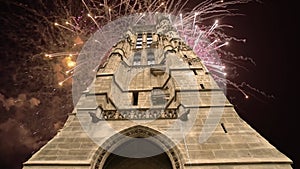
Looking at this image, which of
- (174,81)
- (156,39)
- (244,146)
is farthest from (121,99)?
(156,39)

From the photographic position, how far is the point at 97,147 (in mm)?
11789

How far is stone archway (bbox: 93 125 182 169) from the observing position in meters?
11.8

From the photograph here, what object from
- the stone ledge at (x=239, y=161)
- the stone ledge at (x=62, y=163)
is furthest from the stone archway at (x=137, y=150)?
the stone ledge at (x=239, y=161)

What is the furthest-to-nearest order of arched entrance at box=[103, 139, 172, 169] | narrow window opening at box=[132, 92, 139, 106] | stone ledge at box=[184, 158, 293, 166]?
narrow window opening at box=[132, 92, 139, 106]
arched entrance at box=[103, 139, 172, 169]
stone ledge at box=[184, 158, 293, 166]

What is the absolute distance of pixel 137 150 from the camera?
526 inches

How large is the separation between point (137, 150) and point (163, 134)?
6.80 feet

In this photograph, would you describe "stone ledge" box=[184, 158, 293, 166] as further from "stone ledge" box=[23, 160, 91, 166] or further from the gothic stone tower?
"stone ledge" box=[23, 160, 91, 166]

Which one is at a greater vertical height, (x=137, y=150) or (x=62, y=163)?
(x=137, y=150)

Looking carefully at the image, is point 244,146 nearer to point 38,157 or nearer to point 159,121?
point 159,121

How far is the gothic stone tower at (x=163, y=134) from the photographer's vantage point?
11.0m

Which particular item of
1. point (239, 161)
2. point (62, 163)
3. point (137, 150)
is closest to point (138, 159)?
point (137, 150)

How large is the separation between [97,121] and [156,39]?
16277mm

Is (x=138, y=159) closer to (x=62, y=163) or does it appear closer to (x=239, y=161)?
(x=62, y=163)

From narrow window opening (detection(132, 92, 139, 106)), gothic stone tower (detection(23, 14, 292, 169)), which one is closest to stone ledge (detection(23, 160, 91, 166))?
gothic stone tower (detection(23, 14, 292, 169))
